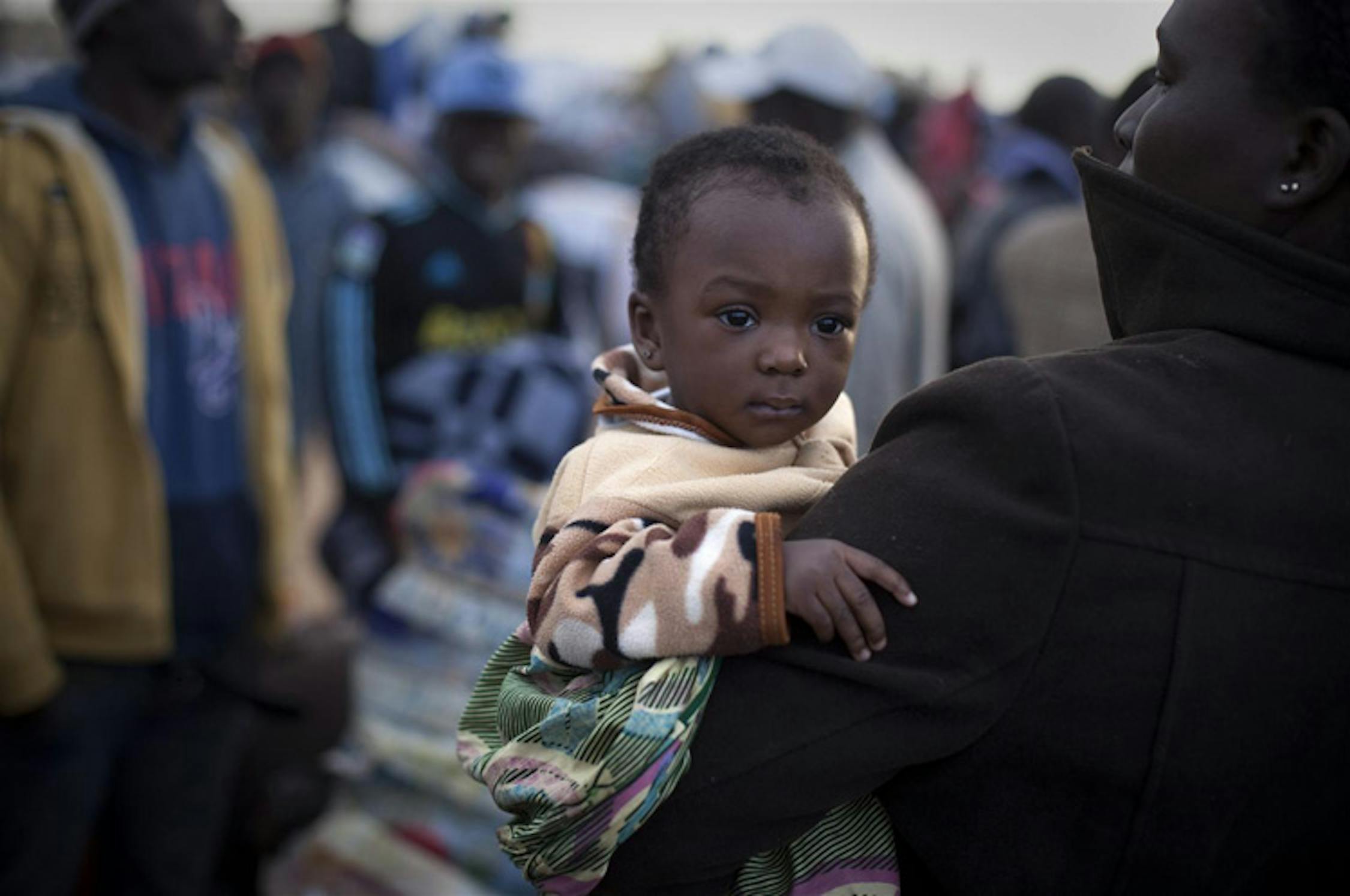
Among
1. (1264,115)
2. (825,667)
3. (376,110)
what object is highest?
(1264,115)

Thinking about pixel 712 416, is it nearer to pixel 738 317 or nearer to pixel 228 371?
pixel 738 317

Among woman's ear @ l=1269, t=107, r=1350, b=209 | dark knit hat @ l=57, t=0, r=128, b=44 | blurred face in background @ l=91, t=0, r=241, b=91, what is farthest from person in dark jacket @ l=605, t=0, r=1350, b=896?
dark knit hat @ l=57, t=0, r=128, b=44

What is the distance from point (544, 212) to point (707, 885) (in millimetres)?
5421

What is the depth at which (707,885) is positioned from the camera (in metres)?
1.48

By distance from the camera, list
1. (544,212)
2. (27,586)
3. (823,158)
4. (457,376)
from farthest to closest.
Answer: (544,212), (457,376), (27,586), (823,158)

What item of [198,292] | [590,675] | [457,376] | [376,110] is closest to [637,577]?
[590,675]

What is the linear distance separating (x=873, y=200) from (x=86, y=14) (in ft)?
8.25

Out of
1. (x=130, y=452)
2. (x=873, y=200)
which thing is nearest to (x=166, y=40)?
(x=130, y=452)

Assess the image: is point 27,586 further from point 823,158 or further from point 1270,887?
point 1270,887

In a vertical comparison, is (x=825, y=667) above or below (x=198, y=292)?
above

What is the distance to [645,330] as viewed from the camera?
182 centimetres

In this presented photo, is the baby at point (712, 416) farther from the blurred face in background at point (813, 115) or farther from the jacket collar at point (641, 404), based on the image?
the blurred face in background at point (813, 115)

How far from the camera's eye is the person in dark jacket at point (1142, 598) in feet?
4.47

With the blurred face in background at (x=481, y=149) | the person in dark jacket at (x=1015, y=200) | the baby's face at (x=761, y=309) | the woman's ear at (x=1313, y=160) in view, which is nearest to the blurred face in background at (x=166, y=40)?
the blurred face in background at (x=481, y=149)
